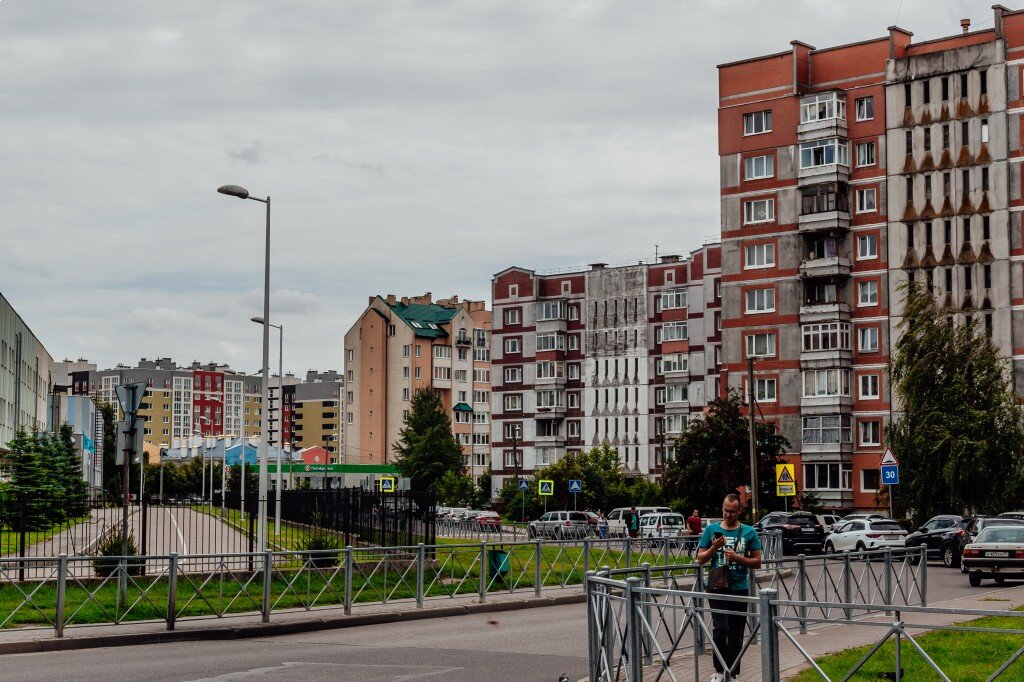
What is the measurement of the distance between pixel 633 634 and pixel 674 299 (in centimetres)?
8994

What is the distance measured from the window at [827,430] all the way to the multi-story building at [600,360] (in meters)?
23.9

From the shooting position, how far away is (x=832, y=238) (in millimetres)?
72625

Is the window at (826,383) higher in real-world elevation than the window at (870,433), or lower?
higher

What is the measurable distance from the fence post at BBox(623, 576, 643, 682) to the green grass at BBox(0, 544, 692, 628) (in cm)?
989

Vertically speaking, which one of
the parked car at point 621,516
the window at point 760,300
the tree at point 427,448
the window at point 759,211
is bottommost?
the parked car at point 621,516

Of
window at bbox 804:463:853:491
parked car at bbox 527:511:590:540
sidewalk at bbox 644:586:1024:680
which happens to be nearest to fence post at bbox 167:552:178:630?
sidewalk at bbox 644:586:1024:680

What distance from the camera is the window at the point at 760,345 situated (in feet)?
243

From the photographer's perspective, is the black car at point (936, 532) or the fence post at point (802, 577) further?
the black car at point (936, 532)

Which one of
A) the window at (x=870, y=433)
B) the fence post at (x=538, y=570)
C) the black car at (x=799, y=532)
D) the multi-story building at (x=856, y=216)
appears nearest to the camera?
the fence post at (x=538, y=570)

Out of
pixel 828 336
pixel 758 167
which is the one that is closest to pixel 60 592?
pixel 828 336

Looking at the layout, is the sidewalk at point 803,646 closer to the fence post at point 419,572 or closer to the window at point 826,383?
the fence post at point 419,572

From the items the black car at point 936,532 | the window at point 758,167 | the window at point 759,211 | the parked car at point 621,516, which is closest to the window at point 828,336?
the window at point 759,211

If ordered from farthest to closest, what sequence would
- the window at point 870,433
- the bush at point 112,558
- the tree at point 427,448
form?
the tree at point 427,448
the window at point 870,433
the bush at point 112,558

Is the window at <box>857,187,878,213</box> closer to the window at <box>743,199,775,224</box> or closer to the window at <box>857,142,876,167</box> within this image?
the window at <box>857,142,876,167</box>
